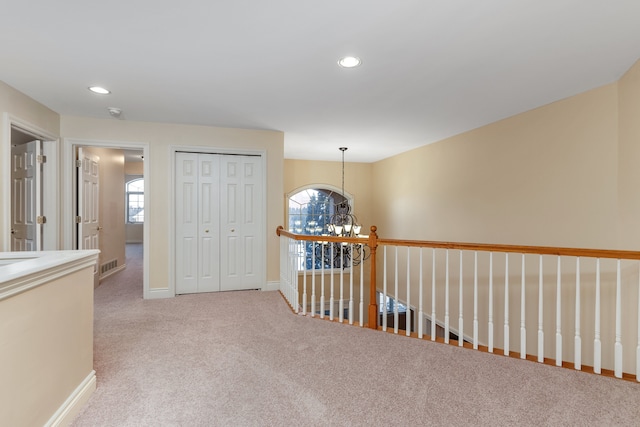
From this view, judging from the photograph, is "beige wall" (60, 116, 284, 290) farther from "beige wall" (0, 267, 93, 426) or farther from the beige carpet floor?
"beige wall" (0, 267, 93, 426)

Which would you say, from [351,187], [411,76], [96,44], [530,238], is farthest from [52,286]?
[351,187]

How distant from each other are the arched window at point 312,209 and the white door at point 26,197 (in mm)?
4232

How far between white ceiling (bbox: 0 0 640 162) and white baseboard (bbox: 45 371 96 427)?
218 cm

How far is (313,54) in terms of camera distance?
7.26 feet

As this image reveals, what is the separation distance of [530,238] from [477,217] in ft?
2.66

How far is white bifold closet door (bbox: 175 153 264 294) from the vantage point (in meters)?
4.12

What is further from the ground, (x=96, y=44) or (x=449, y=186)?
(x=96, y=44)

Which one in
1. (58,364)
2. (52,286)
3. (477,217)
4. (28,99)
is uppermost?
(28,99)

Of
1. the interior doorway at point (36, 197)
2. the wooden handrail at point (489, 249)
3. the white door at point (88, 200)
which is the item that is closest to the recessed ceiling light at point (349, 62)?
the wooden handrail at point (489, 249)

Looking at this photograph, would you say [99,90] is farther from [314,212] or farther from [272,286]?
[314,212]

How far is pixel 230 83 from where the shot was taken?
8.93 feet

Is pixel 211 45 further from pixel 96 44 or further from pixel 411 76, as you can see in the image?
pixel 411 76

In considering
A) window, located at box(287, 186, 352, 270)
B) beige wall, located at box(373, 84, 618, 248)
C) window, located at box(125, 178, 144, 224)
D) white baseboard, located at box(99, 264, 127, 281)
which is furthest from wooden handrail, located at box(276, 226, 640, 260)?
window, located at box(125, 178, 144, 224)

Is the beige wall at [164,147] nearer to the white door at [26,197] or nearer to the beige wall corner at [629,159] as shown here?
the white door at [26,197]
